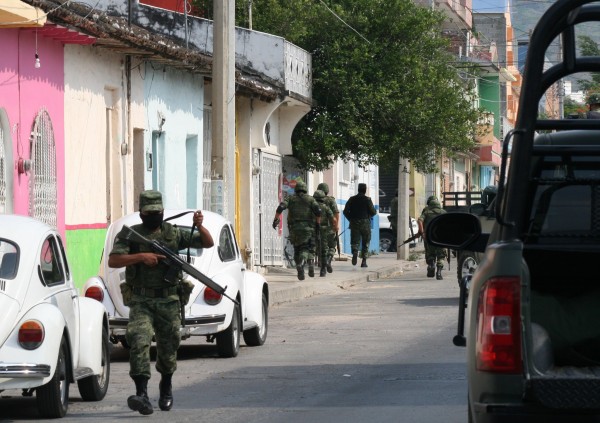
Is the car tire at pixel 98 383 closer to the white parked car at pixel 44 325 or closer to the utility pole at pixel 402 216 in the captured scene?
the white parked car at pixel 44 325

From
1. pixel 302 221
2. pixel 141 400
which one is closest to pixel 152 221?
pixel 141 400

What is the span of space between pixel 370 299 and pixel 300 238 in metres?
3.41

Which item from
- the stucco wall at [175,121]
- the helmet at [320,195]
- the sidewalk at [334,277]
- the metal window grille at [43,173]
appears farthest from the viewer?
the helmet at [320,195]

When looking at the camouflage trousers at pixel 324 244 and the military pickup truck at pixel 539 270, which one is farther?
the camouflage trousers at pixel 324 244

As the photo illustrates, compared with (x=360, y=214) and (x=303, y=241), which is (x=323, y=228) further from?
(x=360, y=214)

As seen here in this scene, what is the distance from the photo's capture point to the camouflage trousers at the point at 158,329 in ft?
36.7

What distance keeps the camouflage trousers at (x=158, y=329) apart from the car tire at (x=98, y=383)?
0.84 meters

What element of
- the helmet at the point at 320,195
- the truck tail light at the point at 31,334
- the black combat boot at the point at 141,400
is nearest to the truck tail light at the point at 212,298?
the black combat boot at the point at 141,400

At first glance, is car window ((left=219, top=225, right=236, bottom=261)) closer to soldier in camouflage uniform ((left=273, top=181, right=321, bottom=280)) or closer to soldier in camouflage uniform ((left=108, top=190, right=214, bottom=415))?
soldier in camouflage uniform ((left=108, top=190, right=214, bottom=415))

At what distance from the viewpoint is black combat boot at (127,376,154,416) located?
10828 mm

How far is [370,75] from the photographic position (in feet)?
110

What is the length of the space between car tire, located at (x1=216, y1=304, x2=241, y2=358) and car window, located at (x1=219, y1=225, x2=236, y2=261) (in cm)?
66

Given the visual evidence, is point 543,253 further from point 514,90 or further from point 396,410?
point 514,90

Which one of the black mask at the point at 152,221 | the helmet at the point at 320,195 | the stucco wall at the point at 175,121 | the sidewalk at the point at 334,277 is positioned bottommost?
the sidewalk at the point at 334,277
